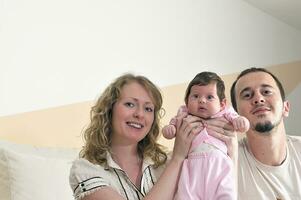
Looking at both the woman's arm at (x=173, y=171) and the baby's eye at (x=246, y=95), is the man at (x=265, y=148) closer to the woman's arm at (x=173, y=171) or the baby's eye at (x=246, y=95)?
the baby's eye at (x=246, y=95)

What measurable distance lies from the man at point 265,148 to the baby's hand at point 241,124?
34 centimetres

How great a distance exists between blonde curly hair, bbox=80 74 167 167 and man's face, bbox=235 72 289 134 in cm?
48

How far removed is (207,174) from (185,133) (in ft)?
0.67

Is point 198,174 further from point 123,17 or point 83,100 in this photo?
point 123,17

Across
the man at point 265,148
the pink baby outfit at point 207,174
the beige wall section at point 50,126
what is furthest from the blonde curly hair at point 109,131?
the beige wall section at point 50,126

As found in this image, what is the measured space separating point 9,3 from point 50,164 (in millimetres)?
875

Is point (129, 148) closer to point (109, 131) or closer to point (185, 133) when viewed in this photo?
point (109, 131)

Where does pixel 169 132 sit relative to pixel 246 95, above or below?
below

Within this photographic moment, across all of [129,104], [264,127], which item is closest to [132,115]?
[129,104]

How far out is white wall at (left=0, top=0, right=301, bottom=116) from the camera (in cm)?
210

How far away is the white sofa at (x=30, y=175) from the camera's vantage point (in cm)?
172

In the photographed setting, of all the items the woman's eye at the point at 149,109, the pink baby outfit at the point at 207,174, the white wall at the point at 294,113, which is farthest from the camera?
the white wall at the point at 294,113

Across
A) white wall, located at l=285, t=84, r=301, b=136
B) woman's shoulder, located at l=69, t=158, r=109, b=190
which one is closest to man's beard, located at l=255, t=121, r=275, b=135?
woman's shoulder, located at l=69, t=158, r=109, b=190

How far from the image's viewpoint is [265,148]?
1882 millimetres
